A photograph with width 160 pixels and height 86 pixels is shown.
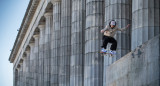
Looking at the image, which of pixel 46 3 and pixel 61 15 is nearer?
pixel 61 15

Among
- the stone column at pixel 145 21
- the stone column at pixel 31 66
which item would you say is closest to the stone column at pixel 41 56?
the stone column at pixel 31 66

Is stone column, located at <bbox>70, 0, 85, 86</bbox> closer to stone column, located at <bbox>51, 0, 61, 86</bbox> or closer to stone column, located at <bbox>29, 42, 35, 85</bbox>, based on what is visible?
stone column, located at <bbox>51, 0, 61, 86</bbox>

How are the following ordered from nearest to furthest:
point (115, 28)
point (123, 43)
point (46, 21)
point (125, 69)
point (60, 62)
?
point (125, 69) → point (115, 28) → point (123, 43) → point (60, 62) → point (46, 21)

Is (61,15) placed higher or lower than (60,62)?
higher

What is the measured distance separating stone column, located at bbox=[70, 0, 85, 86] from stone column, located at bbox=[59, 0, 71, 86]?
381 cm

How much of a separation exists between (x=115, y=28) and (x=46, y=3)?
36.9 m

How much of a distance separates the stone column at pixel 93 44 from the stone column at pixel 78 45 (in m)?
3.17

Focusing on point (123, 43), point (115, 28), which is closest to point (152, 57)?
point (115, 28)

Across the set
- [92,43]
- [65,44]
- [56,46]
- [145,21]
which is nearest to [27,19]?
[56,46]

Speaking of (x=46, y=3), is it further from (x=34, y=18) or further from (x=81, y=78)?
(x=81, y=78)

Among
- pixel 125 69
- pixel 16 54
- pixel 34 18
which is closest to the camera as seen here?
pixel 125 69

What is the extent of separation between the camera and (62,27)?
53.3 metres

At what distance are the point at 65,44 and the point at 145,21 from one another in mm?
20057

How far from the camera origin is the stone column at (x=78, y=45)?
46000mm
